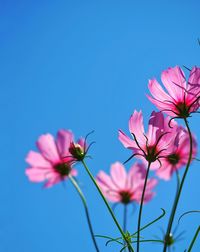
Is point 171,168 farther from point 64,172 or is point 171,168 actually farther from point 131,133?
point 131,133

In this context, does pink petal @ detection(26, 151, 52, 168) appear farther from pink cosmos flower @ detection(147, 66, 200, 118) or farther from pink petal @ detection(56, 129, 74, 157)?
pink cosmos flower @ detection(147, 66, 200, 118)

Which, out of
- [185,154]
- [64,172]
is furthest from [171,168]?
[64,172]

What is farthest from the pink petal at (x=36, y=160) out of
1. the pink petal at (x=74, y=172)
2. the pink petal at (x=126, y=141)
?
the pink petal at (x=126, y=141)

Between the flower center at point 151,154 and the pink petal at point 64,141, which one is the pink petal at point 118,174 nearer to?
the pink petal at point 64,141

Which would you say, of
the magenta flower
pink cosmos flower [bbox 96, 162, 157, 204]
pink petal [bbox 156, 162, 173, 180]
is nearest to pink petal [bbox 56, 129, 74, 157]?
the magenta flower

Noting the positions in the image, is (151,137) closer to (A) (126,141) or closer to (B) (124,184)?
(A) (126,141)
